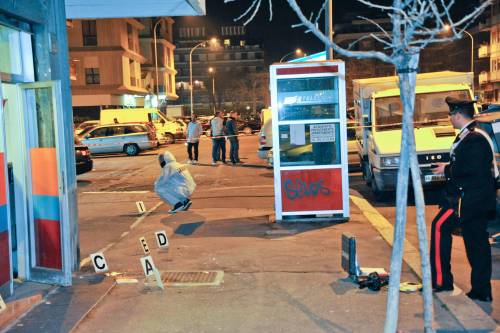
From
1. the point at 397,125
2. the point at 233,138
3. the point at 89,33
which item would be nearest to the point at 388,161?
the point at 397,125

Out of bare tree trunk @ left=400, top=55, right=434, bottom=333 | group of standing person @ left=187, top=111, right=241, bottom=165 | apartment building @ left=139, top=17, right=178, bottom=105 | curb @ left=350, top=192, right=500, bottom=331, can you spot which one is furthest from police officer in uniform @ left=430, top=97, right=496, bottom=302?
apartment building @ left=139, top=17, right=178, bottom=105

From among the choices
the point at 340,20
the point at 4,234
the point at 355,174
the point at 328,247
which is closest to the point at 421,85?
the point at 355,174

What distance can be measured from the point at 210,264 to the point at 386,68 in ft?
218

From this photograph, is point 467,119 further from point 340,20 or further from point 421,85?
point 340,20

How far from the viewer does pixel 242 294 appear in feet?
19.3

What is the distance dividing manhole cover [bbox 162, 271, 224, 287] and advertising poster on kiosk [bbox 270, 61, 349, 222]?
10.5 ft

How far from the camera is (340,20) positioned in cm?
10100

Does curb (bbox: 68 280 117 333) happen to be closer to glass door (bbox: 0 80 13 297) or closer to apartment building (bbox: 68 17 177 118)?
glass door (bbox: 0 80 13 297)

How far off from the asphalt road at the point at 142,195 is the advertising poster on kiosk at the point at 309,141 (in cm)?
143

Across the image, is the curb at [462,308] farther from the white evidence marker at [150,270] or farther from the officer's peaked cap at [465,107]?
the white evidence marker at [150,270]

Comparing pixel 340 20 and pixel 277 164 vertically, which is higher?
pixel 340 20

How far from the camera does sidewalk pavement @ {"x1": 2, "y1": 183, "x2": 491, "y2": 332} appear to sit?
506cm

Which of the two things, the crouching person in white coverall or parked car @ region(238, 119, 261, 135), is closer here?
the crouching person in white coverall

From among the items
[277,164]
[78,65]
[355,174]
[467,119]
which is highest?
[78,65]
